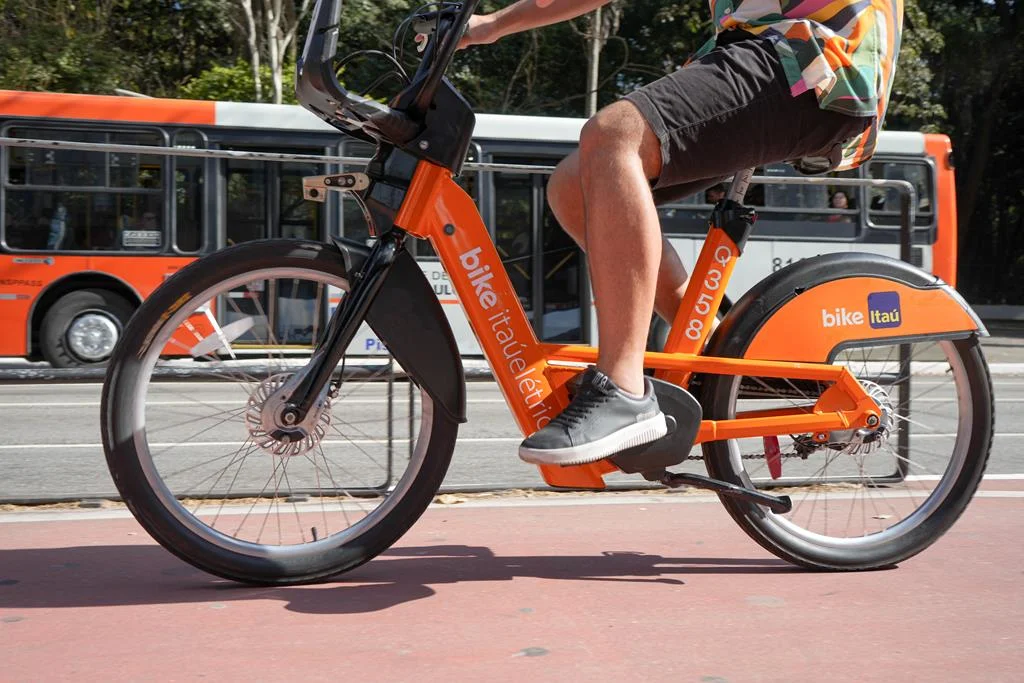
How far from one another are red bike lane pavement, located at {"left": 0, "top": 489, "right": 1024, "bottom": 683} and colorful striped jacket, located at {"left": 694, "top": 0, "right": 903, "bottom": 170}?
1308 millimetres

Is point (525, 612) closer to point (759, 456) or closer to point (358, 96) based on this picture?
point (759, 456)

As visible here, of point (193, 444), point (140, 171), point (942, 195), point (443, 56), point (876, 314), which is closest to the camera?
point (443, 56)

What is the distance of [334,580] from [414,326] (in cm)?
75

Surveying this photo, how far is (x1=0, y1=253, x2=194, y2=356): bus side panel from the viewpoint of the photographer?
12195 millimetres

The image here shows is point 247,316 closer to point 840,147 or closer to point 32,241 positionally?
point 840,147

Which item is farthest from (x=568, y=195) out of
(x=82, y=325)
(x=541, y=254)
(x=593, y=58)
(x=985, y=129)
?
(x=985, y=129)

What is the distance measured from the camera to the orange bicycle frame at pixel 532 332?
3021 millimetres

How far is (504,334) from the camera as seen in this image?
3082 mm

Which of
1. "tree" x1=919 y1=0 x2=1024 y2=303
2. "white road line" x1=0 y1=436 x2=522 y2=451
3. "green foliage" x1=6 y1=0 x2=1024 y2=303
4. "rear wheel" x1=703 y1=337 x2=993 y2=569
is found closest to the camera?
"rear wheel" x1=703 y1=337 x2=993 y2=569

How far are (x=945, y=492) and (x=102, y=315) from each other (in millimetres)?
10821

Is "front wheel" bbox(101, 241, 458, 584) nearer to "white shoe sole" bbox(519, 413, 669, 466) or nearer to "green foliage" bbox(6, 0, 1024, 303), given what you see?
"white shoe sole" bbox(519, 413, 669, 466)

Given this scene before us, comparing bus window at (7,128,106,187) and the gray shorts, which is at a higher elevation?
bus window at (7,128,106,187)

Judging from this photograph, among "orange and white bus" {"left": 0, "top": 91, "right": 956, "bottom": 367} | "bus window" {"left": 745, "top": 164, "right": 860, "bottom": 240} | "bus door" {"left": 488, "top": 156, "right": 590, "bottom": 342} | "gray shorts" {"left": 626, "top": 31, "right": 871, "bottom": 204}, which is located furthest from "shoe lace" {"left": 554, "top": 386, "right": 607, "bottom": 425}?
"bus window" {"left": 745, "top": 164, "right": 860, "bottom": 240}

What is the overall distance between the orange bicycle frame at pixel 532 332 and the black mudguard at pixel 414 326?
0.33ft
